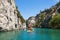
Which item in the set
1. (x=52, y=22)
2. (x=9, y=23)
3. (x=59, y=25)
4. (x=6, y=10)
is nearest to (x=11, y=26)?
(x=9, y=23)

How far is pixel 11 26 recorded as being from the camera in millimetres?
95625

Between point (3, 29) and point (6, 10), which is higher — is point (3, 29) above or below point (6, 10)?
below

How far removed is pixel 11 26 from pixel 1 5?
1569cm

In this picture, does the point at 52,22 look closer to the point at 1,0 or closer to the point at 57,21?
the point at 57,21

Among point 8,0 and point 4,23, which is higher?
point 8,0

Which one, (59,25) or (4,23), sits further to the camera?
(59,25)

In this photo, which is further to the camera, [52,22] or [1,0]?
[52,22]

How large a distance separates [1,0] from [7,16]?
351 inches

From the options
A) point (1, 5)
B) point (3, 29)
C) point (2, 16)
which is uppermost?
point (1, 5)

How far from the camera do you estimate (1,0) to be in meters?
→ 87.0

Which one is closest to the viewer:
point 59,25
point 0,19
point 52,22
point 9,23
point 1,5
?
point 0,19

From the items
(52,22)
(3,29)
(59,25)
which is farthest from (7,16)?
(52,22)

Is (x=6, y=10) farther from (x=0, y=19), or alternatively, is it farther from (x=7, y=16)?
(x=0, y=19)

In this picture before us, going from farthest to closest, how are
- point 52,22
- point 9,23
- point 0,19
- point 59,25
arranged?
point 52,22 → point 59,25 → point 9,23 → point 0,19
